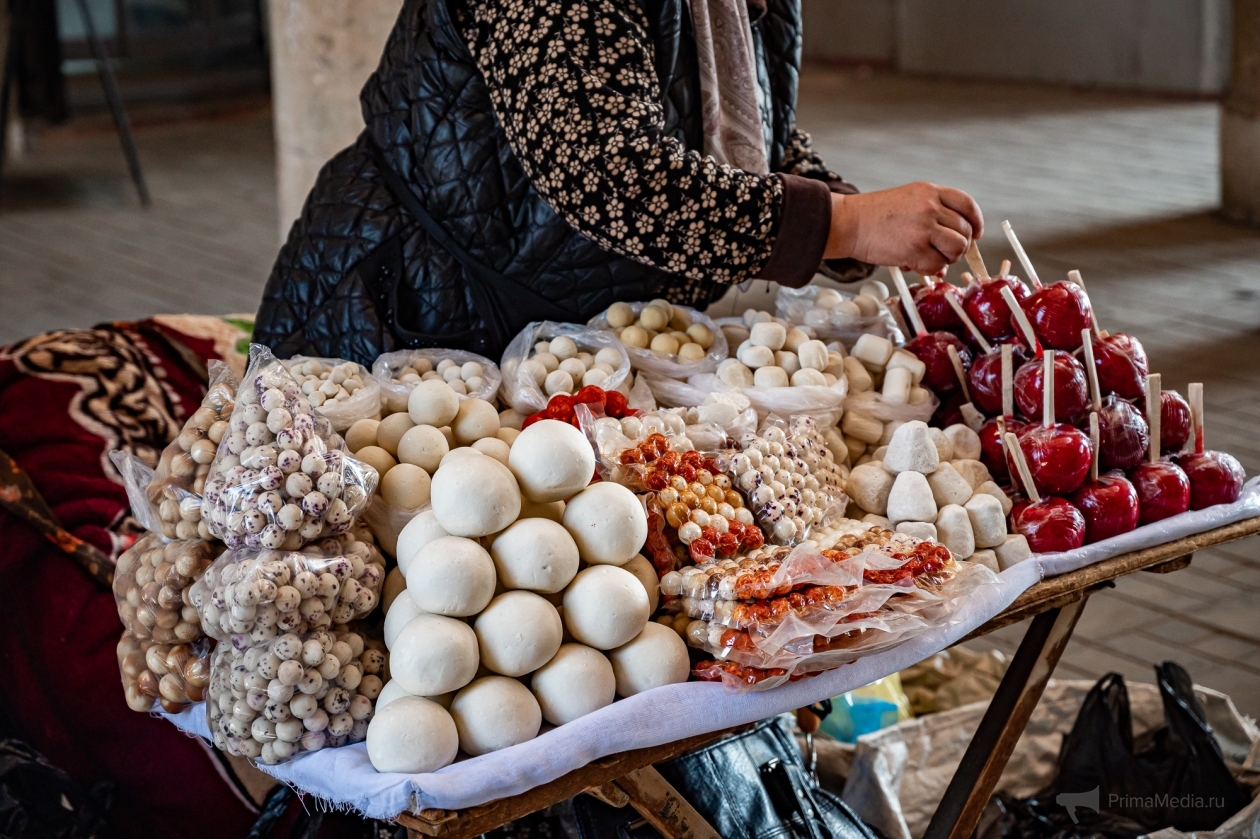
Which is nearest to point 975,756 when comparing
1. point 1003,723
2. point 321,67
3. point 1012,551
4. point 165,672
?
point 1003,723

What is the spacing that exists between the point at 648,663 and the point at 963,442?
0.61m

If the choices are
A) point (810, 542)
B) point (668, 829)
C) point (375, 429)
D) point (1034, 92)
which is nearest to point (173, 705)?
point (375, 429)

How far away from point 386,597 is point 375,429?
8.7 inches

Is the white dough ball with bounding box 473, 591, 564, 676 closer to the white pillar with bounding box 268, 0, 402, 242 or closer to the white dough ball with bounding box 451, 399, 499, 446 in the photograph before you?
the white dough ball with bounding box 451, 399, 499, 446

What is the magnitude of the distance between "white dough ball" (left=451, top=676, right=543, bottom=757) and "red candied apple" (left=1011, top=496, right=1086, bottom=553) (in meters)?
0.68

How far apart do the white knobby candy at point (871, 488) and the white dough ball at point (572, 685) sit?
46 cm

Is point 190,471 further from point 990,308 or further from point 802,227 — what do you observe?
point 990,308

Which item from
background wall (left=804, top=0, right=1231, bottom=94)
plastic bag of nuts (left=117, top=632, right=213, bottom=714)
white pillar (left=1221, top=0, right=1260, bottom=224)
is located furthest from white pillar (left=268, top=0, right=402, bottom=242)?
background wall (left=804, top=0, right=1231, bottom=94)

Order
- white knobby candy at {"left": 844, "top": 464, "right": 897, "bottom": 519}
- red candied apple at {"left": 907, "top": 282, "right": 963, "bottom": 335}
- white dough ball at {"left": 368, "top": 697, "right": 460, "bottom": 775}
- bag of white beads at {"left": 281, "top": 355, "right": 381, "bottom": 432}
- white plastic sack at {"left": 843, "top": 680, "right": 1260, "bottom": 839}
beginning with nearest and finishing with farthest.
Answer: white dough ball at {"left": 368, "top": 697, "right": 460, "bottom": 775} < bag of white beads at {"left": 281, "top": 355, "right": 381, "bottom": 432} < white knobby candy at {"left": 844, "top": 464, "right": 897, "bottom": 519} < red candied apple at {"left": 907, "top": 282, "right": 963, "bottom": 335} < white plastic sack at {"left": 843, "top": 680, "right": 1260, "bottom": 839}

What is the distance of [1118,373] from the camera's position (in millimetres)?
1713

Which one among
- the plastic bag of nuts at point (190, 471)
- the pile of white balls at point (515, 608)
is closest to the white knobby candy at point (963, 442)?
the pile of white balls at point (515, 608)

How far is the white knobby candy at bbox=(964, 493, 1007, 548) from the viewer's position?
1514mm

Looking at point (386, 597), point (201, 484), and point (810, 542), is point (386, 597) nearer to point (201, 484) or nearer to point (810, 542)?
point (201, 484)

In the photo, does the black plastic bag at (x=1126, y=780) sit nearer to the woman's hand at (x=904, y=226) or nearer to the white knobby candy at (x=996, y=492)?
the white knobby candy at (x=996, y=492)
